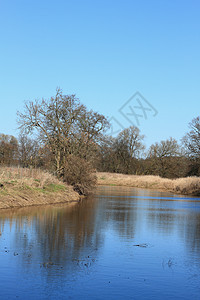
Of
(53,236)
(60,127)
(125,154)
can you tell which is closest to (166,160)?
(125,154)

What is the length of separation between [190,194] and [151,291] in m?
41.1

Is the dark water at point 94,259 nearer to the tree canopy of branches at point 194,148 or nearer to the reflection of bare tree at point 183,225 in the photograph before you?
the reflection of bare tree at point 183,225

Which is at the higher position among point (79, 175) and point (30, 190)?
point (79, 175)

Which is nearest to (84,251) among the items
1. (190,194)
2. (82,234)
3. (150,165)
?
(82,234)

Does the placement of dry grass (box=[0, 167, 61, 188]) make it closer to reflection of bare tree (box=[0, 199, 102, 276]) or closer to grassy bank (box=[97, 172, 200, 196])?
reflection of bare tree (box=[0, 199, 102, 276])

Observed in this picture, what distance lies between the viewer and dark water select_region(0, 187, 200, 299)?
7.76m

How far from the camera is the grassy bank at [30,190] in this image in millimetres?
20609

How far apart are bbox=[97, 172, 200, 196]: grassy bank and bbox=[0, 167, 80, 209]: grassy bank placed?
20585mm

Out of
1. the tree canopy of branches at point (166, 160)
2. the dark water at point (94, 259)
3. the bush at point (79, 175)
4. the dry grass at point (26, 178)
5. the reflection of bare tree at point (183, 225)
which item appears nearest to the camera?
the dark water at point (94, 259)

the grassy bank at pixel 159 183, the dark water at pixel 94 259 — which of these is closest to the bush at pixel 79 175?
the dark water at pixel 94 259

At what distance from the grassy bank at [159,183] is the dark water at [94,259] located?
97.1 feet

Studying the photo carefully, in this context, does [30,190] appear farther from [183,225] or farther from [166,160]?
[166,160]

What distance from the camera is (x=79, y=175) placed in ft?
107

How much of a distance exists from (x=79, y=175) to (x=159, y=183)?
27164 millimetres
